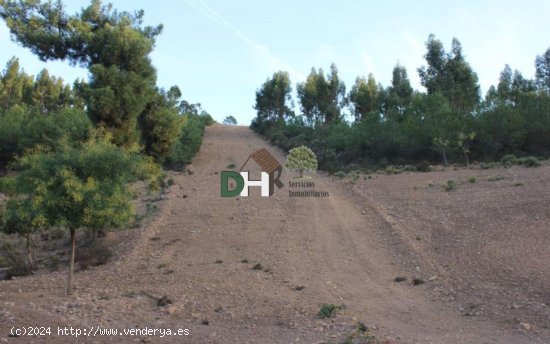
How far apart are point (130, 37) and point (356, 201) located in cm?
1043

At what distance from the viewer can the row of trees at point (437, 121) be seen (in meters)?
29.4

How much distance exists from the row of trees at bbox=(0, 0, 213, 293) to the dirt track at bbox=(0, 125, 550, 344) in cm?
156

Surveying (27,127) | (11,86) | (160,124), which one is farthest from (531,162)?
(11,86)

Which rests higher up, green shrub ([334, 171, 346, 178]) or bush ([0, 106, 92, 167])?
bush ([0, 106, 92, 167])

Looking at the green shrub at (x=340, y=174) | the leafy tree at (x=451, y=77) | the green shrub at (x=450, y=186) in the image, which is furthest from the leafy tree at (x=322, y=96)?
the green shrub at (x=450, y=186)

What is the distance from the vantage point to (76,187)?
9.84 meters

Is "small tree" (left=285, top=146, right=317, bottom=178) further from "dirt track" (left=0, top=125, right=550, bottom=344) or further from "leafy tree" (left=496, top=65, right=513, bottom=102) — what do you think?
"leafy tree" (left=496, top=65, right=513, bottom=102)

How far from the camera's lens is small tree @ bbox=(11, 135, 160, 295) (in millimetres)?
9883

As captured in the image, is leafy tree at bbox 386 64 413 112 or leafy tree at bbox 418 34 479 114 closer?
leafy tree at bbox 418 34 479 114

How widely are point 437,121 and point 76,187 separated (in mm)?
24543

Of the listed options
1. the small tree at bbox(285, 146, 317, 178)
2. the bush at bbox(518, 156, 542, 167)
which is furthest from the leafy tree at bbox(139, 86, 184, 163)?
the bush at bbox(518, 156, 542, 167)

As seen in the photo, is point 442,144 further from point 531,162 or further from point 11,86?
point 11,86

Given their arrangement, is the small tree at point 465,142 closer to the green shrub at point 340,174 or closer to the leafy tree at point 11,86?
the green shrub at point 340,174

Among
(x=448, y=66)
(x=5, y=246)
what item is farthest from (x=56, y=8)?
(x=448, y=66)
